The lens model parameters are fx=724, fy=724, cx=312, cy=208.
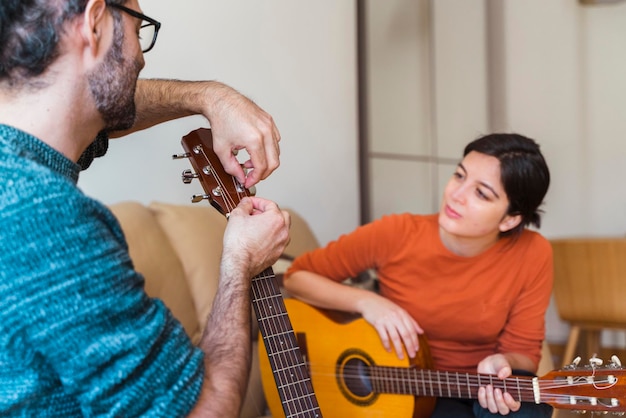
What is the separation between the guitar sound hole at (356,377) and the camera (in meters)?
1.88

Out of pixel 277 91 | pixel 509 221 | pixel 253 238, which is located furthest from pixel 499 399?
pixel 277 91

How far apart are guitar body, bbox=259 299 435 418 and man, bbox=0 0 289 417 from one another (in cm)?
88

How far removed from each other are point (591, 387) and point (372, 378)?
58 cm

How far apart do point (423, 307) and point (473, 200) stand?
1.08ft

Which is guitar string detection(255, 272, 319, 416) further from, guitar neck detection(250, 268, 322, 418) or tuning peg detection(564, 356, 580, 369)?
tuning peg detection(564, 356, 580, 369)

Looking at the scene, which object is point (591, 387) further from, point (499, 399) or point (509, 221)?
point (509, 221)

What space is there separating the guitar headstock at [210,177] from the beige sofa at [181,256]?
0.62 meters

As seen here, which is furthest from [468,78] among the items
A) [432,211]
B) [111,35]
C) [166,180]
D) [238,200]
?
[111,35]

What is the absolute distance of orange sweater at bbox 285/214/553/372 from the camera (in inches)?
78.8

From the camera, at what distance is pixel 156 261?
6.49 ft

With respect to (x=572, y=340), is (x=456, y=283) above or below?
above

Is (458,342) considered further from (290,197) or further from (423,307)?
(290,197)

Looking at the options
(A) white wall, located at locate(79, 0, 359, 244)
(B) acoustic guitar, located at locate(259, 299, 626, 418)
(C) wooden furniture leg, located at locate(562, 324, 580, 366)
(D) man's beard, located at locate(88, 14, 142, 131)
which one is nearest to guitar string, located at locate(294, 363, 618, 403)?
(B) acoustic guitar, located at locate(259, 299, 626, 418)

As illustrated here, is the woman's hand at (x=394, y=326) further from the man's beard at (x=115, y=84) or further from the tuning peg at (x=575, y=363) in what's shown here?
the man's beard at (x=115, y=84)
